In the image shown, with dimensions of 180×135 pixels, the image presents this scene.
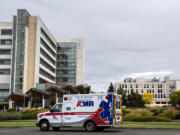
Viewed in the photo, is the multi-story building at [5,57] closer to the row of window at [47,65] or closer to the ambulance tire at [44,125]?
the row of window at [47,65]

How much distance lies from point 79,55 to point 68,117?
99.6 metres

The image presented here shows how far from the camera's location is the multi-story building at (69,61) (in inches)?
4473

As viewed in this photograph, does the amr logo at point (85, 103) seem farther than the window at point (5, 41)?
No

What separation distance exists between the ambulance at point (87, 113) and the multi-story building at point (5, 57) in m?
58.6

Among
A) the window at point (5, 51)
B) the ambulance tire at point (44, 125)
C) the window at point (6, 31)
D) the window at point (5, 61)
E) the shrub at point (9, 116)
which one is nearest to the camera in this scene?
the ambulance tire at point (44, 125)

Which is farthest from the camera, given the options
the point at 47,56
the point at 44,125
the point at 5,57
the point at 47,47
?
the point at 47,47

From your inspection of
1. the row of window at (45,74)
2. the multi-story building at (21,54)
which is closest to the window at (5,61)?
the multi-story building at (21,54)

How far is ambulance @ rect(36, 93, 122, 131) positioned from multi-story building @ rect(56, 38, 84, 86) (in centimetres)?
9374

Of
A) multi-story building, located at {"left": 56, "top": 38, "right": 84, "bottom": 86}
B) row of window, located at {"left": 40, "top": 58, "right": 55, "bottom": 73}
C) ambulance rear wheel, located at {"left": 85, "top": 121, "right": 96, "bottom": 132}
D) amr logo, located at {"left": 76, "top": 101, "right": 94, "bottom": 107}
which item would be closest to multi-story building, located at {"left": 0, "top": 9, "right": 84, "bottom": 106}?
row of window, located at {"left": 40, "top": 58, "right": 55, "bottom": 73}

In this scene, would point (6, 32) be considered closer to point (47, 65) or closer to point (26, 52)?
point (26, 52)

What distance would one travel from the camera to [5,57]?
251ft

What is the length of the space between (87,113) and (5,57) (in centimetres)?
6279

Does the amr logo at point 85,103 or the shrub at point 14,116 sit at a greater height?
the amr logo at point 85,103

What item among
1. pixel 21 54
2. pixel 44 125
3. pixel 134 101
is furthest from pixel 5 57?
pixel 44 125
